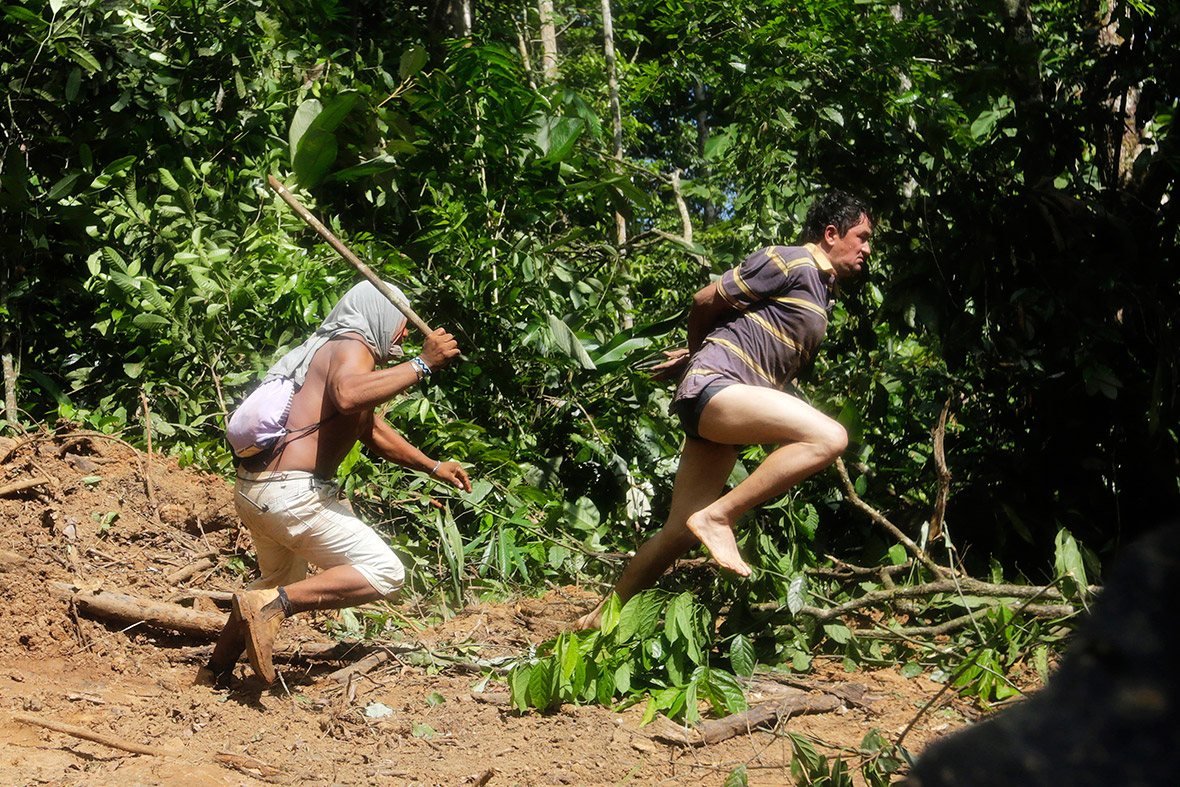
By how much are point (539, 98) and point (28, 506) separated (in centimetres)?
352

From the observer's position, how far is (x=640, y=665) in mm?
3752

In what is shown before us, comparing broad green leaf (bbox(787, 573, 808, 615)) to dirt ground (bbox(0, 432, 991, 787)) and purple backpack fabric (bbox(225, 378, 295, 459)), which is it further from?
purple backpack fabric (bbox(225, 378, 295, 459))

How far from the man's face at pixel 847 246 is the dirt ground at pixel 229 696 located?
1599 millimetres

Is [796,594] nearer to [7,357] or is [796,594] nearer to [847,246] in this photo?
[847,246]

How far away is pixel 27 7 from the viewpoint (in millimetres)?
5816

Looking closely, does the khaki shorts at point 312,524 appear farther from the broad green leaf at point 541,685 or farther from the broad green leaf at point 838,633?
the broad green leaf at point 838,633

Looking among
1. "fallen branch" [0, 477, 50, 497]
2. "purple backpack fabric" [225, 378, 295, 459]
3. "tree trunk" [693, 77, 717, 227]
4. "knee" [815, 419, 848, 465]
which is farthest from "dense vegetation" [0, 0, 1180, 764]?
"tree trunk" [693, 77, 717, 227]

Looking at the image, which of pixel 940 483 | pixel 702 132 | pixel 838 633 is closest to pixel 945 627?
pixel 838 633

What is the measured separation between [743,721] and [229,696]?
5.94 ft

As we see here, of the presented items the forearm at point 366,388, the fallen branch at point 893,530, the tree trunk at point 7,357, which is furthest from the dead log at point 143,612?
the fallen branch at point 893,530

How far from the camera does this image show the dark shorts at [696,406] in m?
3.61

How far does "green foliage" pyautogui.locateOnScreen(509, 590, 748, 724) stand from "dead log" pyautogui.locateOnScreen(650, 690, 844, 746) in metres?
0.05

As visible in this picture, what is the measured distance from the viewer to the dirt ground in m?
2.97

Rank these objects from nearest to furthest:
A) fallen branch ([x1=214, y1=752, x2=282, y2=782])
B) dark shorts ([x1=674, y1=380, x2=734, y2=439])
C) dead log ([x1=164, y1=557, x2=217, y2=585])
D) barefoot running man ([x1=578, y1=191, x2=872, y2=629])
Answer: fallen branch ([x1=214, y1=752, x2=282, y2=782]) → barefoot running man ([x1=578, y1=191, x2=872, y2=629]) → dark shorts ([x1=674, y1=380, x2=734, y2=439]) → dead log ([x1=164, y1=557, x2=217, y2=585])
